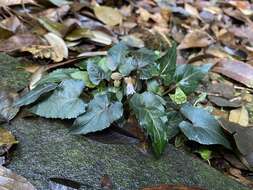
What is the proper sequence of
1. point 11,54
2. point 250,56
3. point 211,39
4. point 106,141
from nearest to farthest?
point 106,141 < point 11,54 < point 250,56 < point 211,39

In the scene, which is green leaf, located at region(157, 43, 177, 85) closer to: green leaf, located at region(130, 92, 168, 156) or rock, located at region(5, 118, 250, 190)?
green leaf, located at region(130, 92, 168, 156)

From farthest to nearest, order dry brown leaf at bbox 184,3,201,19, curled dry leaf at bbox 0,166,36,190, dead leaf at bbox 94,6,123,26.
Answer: dry brown leaf at bbox 184,3,201,19 → dead leaf at bbox 94,6,123,26 → curled dry leaf at bbox 0,166,36,190

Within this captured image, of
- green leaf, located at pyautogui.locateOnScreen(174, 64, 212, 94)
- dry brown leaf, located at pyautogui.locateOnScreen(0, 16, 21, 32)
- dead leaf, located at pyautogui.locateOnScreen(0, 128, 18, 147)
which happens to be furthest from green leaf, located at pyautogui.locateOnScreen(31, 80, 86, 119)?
dry brown leaf, located at pyautogui.locateOnScreen(0, 16, 21, 32)

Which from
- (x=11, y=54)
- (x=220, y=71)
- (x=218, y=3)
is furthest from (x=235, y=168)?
(x=218, y=3)

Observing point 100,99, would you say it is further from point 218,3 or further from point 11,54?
point 218,3

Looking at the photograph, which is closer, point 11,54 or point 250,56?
point 11,54

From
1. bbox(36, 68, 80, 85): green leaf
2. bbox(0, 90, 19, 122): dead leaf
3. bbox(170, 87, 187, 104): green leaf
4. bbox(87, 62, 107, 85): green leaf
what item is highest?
bbox(87, 62, 107, 85): green leaf
